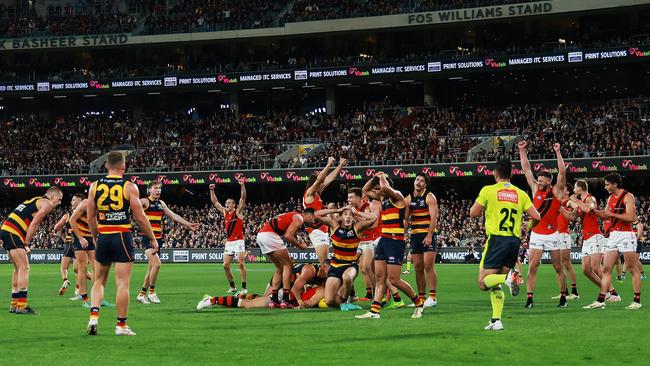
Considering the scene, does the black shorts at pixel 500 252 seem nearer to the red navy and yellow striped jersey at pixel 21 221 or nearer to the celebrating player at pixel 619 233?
the celebrating player at pixel 619 233

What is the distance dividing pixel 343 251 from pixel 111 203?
20.5 feet

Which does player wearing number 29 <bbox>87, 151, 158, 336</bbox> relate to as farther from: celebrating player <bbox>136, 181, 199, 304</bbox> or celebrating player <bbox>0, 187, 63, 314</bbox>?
celebrating player <bbox>136, 181, 199, 304</bbox>

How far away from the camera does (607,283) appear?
19.3 meters

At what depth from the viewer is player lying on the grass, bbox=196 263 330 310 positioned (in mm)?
19875

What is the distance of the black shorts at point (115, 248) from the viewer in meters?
14.1

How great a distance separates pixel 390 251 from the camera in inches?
684

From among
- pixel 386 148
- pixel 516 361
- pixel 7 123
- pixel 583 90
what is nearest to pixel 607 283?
pixel 516 361

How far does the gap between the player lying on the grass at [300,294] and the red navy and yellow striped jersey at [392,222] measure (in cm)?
282

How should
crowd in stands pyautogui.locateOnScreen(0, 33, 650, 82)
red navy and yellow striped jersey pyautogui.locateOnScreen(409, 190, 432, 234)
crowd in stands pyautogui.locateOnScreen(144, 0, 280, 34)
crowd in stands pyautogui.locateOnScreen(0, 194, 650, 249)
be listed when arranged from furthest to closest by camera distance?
crowd in stands pyautogui.locateOnScreen(144, 0, 280, 34) → crowd in stands pyautogui.locateOnScreen(0, 33, 650, 82) → crowd in stands pyautogui.locateOnScreen(0, 194, 650, 249) → red navy and yellow striped jersey pyautogui.locateOnScreen(409, 190, 432, 234)

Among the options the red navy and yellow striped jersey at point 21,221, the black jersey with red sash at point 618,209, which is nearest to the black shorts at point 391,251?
the black jersey with red sash at point 618,209

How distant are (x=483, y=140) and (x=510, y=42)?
9.57 meters

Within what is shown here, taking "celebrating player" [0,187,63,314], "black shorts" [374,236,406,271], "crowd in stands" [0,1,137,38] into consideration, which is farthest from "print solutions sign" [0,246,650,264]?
"black shorts" [374,236,406,271]

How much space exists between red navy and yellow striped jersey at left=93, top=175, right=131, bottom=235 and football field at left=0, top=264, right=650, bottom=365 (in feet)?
5.32

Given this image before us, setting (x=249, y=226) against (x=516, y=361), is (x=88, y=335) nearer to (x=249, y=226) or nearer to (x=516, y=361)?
(x=516, y=361)
